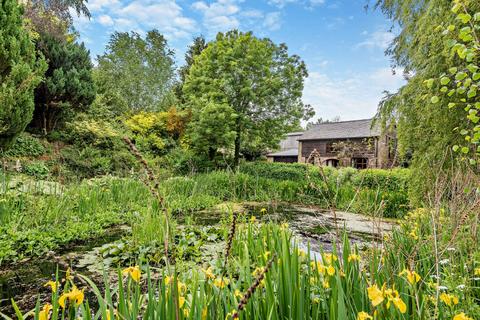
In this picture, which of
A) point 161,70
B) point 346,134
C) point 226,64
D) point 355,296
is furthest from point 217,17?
point 346,134

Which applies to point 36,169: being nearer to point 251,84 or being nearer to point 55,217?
point 55,217

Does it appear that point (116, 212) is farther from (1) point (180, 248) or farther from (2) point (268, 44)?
(2) point (268, 44)

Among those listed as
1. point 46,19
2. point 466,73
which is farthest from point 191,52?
point 466,73

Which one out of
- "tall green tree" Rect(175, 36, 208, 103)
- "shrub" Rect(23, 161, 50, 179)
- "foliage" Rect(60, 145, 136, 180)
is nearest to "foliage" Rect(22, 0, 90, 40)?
"foliage" Rect(60, 145, 136, 180)

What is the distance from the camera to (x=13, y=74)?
6.19 meters

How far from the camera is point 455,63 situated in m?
3.03

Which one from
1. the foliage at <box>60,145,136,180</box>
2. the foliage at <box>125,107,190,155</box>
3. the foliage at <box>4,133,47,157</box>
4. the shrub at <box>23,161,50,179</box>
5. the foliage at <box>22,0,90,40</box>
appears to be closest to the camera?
the shrub at <box>23,161,50,179</box>

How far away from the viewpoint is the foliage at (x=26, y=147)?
27.8ft

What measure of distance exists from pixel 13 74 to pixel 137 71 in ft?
31.6

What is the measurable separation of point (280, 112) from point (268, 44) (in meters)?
3.05

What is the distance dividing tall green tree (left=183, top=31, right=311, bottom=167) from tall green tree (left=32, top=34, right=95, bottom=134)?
159 inches

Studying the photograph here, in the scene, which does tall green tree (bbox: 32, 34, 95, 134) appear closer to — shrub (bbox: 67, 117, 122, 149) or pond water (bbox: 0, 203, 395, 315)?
shrub (bbox: 67, 117, 122, 149)

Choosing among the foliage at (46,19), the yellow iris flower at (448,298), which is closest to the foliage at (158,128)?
the foliage at (46,19)

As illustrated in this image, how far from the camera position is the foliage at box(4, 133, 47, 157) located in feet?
27.8
